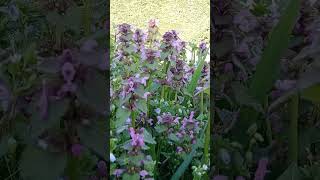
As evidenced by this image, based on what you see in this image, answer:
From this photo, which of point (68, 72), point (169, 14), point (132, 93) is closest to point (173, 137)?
point (132, 93)

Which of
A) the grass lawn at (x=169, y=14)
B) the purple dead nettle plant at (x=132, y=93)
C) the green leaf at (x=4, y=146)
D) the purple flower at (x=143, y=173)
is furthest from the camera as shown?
the grass lawn at (x=169, y=14)

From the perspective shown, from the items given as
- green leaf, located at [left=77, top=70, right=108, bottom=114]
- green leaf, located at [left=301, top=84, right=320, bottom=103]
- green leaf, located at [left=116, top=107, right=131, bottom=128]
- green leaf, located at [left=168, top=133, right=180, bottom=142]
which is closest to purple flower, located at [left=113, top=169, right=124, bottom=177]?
green leaf, located at [left=116, top=107, right=131, bottom=128]

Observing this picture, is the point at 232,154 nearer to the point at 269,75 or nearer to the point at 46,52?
the point at 269,75

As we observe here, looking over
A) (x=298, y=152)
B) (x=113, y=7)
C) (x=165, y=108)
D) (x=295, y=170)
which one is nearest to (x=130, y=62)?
(x=165, y=108)

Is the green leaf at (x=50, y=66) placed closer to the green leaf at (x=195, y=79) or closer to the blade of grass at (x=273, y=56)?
the blade of grass at (x=273, y=56)

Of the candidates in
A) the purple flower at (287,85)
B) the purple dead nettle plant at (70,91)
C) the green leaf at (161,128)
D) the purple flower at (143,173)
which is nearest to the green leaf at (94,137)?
the purple dead nettle plant at (70,91)

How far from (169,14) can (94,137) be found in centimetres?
242

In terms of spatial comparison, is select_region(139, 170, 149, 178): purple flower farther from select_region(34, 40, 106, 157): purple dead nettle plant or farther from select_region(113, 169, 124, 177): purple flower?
select_region(34, 40, 106, 157): purple dead nettle plant

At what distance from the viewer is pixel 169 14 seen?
123 inches

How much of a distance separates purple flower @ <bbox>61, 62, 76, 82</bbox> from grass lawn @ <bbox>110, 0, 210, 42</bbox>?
2.01m

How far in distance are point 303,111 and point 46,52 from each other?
1.75ft

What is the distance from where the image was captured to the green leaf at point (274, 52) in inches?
30.8

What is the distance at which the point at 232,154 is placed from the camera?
0.83 meters

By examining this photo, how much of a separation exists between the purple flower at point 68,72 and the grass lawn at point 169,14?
2.01m
